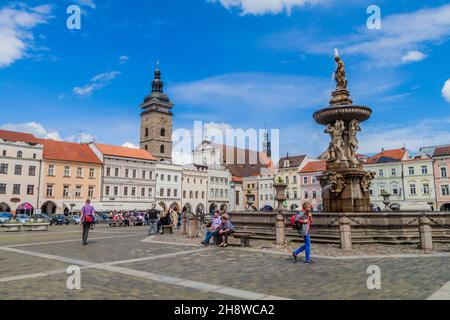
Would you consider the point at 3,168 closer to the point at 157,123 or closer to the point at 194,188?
the point at 194,188

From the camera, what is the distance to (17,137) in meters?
49.8

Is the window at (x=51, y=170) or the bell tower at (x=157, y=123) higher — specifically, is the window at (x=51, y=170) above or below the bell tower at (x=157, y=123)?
below

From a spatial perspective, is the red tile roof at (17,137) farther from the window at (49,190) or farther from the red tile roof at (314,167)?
the red tile roof at (314,167)

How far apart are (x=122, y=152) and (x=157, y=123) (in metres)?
23.1

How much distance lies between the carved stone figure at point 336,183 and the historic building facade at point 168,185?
50.6 m

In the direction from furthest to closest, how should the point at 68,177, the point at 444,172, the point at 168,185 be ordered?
the point at 168,185
the point at 68,177
the point at 444,172

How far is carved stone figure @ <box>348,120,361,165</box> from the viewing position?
17.4 meters

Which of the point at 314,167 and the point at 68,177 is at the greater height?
the point at 314,167

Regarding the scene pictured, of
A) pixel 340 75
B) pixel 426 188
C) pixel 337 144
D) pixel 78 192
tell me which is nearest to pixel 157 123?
pixel 78 192

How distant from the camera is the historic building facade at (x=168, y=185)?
65350mm

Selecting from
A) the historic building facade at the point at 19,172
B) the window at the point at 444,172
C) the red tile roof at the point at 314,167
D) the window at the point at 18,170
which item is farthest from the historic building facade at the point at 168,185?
the window at the point at 444,172

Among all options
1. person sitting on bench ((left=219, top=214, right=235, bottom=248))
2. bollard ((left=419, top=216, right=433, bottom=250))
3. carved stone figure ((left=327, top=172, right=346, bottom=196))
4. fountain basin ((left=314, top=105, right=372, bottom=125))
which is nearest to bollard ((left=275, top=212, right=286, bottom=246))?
person sitting on bench ((left=219, top=214, right=235, bottom=248))

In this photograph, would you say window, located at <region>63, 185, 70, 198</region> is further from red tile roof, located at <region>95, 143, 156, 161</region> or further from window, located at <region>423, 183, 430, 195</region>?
window, located at <region>423, 183, 430, 195</region>
